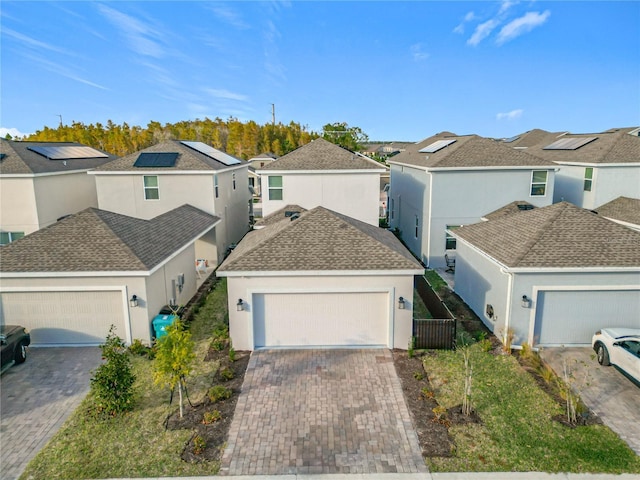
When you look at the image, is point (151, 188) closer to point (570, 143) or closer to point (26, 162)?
point (26, 162)

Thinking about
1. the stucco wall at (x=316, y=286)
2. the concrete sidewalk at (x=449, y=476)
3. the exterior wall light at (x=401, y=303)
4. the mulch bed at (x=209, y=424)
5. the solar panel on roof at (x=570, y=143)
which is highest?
the solar panel on roof at (x=570, y=143)

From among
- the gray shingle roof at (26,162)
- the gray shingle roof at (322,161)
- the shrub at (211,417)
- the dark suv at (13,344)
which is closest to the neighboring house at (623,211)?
the gray shingle roof at (322,161)

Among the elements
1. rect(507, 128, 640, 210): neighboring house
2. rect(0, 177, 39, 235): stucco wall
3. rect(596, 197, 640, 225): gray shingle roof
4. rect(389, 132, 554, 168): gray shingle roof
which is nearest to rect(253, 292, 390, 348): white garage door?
rect(389, 132, 554, 168): gray shingle roof


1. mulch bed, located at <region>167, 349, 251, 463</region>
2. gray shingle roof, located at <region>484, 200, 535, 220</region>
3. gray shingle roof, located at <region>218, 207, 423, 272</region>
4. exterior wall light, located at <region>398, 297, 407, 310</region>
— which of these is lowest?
mulch bed, located at <region>167, 349, 251, 463</region>

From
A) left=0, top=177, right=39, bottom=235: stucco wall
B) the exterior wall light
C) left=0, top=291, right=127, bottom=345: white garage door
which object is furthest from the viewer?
left=0, top=177, right=39, bottom=235: stucco wall

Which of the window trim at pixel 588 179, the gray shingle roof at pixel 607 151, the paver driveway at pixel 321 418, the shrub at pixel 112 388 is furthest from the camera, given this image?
the window trim at pixel 588 179

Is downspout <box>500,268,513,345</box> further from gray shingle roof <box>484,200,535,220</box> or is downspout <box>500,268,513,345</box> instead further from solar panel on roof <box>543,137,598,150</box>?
solar panel on roof <box>543,137,598,150</box>

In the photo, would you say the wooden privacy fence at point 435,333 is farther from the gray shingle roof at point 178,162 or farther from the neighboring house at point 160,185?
the gray shingle roof at point 178,162

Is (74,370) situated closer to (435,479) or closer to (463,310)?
(435,479)
